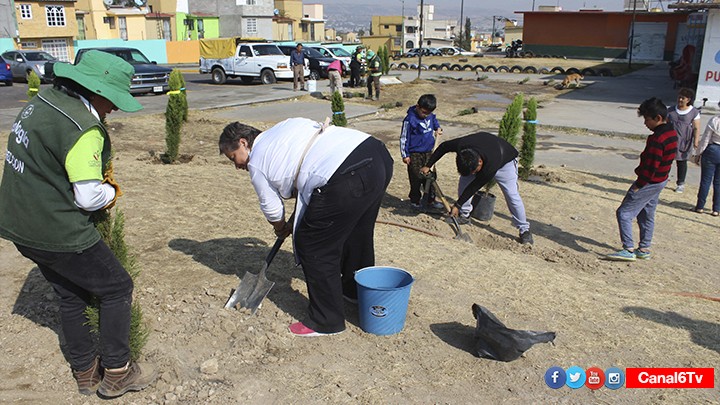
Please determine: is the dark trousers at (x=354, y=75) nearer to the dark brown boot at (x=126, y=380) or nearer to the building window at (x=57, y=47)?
the dark brown boot at (x=126, y=380)

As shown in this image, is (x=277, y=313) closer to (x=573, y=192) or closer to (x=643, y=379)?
(x=643, y=379)

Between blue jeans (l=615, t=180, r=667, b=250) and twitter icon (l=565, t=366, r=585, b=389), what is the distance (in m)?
3.02

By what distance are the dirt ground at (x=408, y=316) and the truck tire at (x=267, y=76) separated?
54.6 ft

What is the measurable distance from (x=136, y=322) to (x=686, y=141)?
25.9 feet

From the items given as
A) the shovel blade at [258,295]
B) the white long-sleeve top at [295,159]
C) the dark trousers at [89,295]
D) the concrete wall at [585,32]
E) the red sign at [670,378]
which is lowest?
the red sign at [670,378]

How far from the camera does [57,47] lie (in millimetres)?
41031

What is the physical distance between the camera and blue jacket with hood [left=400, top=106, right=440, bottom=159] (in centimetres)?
701

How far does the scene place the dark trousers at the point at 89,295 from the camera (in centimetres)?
288

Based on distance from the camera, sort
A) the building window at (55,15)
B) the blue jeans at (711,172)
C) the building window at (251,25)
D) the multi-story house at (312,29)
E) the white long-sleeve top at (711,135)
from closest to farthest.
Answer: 1. the white long-sleeve top at (711,135)
2. the blue jeans at (711,172)
3. the building window at (55,15)
4. the building window at (251,25)
5. the multi-story house at (312,29)

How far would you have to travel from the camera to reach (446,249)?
19.2ft

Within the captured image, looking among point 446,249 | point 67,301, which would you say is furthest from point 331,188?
point 446,249

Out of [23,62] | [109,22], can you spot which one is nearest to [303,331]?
[23,62]

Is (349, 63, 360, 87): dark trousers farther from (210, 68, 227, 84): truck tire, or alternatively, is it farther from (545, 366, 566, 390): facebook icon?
(545, 366, 566, 390): facebook icon

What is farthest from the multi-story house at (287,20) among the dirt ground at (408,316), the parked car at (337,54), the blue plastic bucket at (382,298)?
the blue plastic bucket at (382,298)
